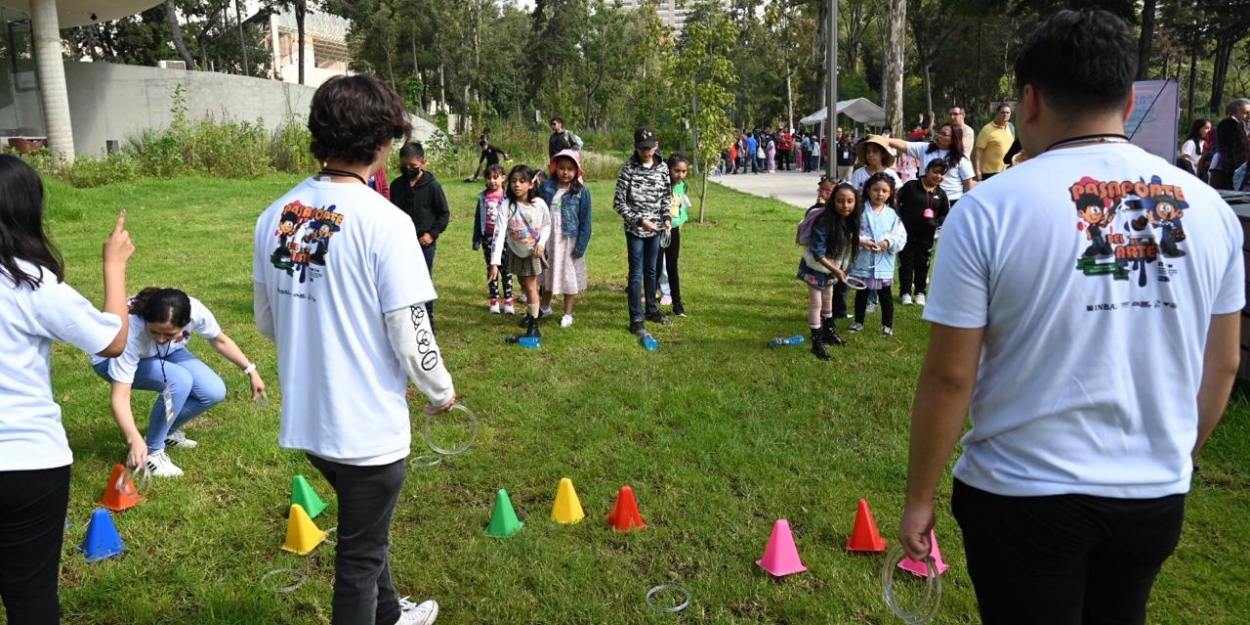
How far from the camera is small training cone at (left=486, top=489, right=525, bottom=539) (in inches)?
165

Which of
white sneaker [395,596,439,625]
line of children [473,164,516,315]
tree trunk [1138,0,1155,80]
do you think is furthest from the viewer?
tree trunk [1138,0,1155,80]

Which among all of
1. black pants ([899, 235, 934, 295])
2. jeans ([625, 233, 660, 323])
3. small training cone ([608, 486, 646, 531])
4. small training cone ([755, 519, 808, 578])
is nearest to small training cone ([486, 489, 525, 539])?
small training cone ([608, 486, 646, 531])

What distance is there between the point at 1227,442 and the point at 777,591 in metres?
3.45

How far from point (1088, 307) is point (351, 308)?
1.93 metres

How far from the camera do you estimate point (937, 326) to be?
1927 mm

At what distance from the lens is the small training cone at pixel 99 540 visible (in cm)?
398

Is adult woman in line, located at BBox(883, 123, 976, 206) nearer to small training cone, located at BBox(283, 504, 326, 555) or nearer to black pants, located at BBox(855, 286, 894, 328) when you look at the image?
black pants, located at BBox(855, 286, 894, 328)

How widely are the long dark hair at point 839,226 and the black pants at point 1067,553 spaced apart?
5.42m

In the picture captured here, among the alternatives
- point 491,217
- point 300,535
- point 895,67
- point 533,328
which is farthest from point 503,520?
point 895,67

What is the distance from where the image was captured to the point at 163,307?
4.57 metres

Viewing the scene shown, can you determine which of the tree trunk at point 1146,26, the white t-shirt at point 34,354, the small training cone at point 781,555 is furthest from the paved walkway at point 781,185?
the white t-shirt at point 34,354

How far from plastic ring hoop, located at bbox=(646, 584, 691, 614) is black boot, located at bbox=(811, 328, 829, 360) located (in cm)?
388

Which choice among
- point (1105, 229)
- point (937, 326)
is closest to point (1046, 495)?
point (937, 326)

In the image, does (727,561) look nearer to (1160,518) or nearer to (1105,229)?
(1160,518)
